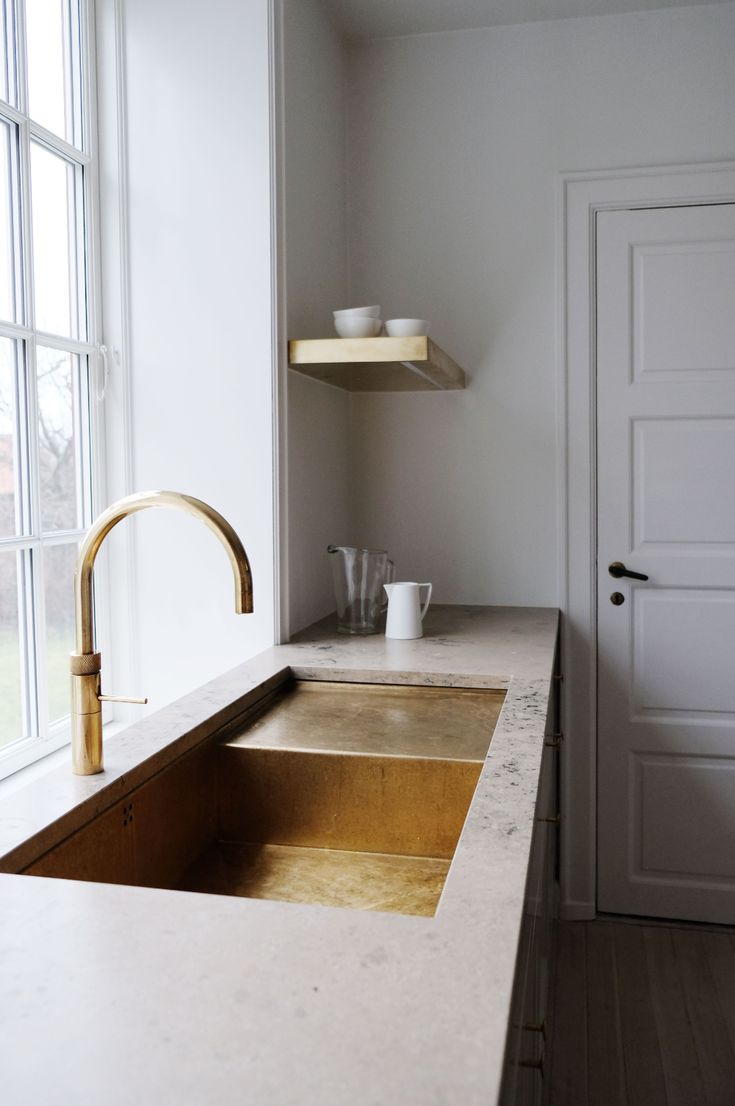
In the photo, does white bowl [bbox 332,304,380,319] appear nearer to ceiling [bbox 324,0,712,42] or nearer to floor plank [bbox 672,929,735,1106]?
ceiling [bbox 324,0,712,42]

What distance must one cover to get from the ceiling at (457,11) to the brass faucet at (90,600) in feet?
6.54

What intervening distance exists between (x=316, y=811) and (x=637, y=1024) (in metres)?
1.28

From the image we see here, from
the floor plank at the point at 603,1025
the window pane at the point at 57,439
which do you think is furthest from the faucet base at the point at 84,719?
the floor plank at the point at 603,1025

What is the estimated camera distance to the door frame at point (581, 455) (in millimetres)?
2748

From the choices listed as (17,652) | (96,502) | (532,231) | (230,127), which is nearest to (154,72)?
(230,127)

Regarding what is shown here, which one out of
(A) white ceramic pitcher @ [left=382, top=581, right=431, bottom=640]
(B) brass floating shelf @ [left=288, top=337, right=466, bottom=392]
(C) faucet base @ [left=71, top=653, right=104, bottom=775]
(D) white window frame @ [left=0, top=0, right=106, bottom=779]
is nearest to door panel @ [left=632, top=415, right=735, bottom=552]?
(B) brass floating shelf @ [left=288, top=337, right=466, bottom=392]

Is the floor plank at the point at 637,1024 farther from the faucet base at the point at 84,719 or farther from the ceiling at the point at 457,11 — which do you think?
the ceiling at the point at 457,11

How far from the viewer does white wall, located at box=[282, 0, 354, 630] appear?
2.38 meters

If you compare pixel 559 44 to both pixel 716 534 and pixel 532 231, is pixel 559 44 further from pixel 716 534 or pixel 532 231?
pixel 716 534

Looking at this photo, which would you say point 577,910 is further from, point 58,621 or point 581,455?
point 58,621

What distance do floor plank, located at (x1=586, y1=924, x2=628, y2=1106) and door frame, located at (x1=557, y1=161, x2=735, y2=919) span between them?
0.17 metres

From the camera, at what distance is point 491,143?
286 centimetres

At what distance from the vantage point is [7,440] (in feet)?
6.18

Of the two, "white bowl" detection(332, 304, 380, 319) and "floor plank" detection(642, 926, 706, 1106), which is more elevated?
"white bowl" detection(332, 304, 380, 319)
